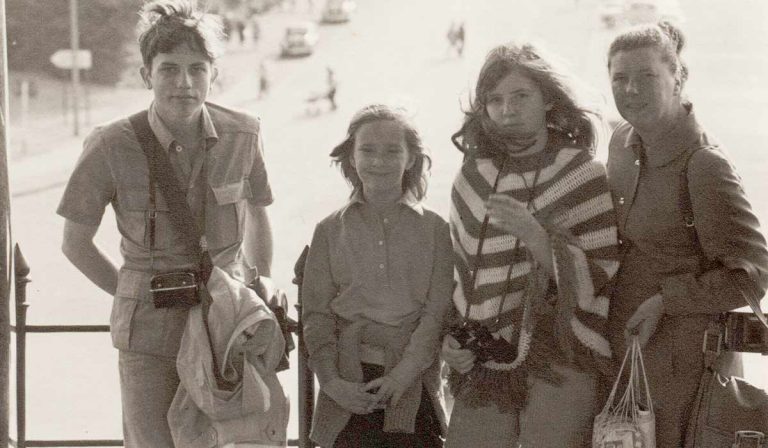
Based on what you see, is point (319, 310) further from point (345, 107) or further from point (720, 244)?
point (345, 107)

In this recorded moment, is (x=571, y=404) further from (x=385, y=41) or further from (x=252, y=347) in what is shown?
(x=385, y=41)

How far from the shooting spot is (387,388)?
256 cm

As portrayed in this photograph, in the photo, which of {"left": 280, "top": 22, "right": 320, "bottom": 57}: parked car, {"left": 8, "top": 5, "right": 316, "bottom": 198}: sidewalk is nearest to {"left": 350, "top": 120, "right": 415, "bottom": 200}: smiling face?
{"left": 8, "top": 5, "right": 316, "bottom": 198}: sidewalk

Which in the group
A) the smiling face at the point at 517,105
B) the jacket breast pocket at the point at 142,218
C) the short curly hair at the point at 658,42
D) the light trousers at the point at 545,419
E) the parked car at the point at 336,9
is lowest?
the light trousers at the point at 545,419

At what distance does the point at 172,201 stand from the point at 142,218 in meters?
0.09

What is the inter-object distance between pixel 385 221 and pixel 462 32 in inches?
188

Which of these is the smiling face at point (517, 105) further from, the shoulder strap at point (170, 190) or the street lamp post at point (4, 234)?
the street lamp post at point (4, 234)

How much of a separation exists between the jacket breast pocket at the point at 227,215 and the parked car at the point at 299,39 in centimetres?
505

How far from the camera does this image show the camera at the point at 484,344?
8.02 ft

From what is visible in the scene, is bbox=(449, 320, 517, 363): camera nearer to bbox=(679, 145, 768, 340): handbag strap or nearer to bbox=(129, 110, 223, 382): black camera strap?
bbox=(679, 145, 768, 340): handbag strap

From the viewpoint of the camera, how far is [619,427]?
2.35 meters

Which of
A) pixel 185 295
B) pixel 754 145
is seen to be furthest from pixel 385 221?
pixel 754 145

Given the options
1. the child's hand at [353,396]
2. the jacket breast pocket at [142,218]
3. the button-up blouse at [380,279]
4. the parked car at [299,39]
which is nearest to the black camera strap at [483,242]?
the button-up blouse at [380,279]

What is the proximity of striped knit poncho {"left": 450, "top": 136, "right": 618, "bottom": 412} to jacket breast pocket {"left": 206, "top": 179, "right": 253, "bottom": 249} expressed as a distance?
675 millimetres
